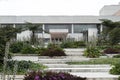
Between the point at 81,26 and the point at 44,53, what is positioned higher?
the point at 44,53

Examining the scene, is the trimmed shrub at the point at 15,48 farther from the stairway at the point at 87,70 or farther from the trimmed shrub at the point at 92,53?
the stairway at the point at 87,70

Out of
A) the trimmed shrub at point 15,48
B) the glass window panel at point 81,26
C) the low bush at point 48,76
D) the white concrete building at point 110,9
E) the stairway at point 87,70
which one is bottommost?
the glass window panel at point 81,26

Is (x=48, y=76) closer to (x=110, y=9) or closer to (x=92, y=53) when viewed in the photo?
(x=92, y=53)

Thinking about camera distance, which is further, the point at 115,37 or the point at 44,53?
the point at 115,37

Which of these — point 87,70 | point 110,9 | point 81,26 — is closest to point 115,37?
point 87,70

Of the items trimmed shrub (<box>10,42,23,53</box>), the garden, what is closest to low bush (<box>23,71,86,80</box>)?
the garden

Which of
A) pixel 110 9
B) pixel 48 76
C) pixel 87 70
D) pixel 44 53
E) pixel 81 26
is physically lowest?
pixel 81 26

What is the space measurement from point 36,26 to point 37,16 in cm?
2952

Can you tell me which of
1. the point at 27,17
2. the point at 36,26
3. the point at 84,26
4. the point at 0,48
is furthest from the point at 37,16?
the point at 0,48

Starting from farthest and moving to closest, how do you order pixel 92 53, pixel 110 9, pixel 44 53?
pixel 110 9, pixel 92 53, pixel 44 53

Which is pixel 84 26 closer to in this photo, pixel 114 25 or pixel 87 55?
pixel 114 25

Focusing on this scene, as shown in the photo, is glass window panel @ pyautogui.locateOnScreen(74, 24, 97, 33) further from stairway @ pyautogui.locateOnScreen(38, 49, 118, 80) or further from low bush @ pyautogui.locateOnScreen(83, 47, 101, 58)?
stairway @ pyautogui.locateOnScreen(38, 49, 118, 80)

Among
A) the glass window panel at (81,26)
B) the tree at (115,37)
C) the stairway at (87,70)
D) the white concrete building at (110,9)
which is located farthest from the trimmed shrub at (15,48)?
the white concrete building at (110,9)

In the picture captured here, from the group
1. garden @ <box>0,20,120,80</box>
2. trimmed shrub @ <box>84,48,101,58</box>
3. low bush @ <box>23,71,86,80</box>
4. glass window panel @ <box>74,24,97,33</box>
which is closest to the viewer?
low bush @ <box>23,71,86,80</box>
